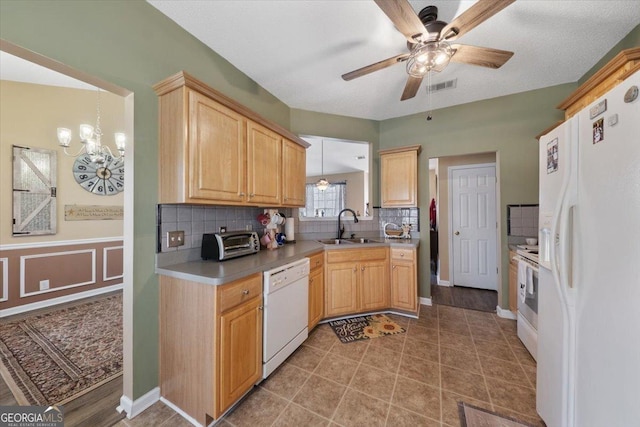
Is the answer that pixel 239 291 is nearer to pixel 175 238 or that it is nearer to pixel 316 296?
pixel 175 238

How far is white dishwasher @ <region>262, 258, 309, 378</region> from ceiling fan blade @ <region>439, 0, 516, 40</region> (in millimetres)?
1966

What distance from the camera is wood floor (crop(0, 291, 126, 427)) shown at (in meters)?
1.40

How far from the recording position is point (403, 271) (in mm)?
2812

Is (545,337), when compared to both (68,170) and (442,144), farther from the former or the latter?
(68,170)

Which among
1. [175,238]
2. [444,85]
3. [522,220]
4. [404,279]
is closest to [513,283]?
[522,220]

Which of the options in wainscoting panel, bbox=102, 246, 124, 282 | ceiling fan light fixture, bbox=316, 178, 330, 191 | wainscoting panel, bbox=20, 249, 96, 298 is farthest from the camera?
ceiling fan light fixture, bbox=316, 178, 330, 191

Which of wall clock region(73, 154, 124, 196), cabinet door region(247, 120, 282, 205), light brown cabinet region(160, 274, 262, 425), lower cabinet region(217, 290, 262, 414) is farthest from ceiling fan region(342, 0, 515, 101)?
wall clock region(73, 154, 124, 196)

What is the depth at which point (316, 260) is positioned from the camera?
7.93 ft

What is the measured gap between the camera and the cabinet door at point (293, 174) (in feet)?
8.04

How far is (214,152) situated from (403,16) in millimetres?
1459

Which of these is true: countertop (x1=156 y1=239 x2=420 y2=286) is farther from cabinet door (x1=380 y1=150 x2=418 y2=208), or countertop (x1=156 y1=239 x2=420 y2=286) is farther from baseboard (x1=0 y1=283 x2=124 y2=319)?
baseboard (x1=0 y1=283 x2=124 y2=319)

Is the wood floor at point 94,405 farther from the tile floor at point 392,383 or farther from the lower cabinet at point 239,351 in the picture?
the lower cabinet at point 239,351

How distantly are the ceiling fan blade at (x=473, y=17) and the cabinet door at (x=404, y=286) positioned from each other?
2211 mm

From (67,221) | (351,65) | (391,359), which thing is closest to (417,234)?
(391,359)
